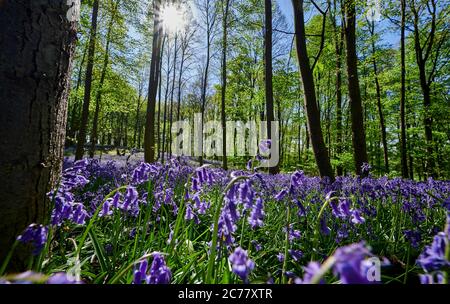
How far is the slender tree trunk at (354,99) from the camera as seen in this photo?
794 centimetres

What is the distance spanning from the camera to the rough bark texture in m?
1.78

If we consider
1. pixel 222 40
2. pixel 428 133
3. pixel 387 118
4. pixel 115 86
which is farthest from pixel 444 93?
pixel 115 86

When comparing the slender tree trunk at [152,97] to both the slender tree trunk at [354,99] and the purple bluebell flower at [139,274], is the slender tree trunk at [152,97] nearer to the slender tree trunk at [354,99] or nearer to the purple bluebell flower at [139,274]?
the slender tree trunk at [354,99]

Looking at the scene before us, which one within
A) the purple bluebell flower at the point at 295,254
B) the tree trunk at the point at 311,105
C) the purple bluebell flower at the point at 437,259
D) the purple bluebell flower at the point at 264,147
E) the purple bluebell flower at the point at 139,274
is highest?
the tree trunk at the point at 311,105

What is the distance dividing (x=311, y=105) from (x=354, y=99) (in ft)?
7.56

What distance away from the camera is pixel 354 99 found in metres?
8.36

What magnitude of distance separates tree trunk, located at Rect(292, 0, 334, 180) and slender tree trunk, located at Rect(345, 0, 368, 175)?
165 cm

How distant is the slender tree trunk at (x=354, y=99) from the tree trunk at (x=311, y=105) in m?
1.65

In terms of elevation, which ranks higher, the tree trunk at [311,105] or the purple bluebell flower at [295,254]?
the tree trunk at [311,105]

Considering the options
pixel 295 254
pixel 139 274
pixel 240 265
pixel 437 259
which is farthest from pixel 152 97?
pixel 437 259

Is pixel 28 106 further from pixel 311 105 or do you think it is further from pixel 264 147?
pixel 311 105

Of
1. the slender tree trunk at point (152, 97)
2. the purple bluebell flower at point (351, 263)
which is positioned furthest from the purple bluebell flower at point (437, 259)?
the slender tree trunk at point (152, 97)

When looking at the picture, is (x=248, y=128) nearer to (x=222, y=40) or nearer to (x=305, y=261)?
(x=222, y=40)
